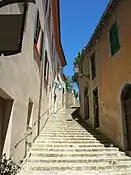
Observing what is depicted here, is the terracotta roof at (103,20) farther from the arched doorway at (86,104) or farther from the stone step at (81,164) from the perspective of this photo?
the stone step at (81,164)

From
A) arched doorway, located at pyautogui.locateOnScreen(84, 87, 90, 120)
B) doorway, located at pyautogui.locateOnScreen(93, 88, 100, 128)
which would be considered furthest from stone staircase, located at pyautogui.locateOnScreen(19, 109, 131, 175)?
arched doorway, located at pyautogui.locateOnScreen(84, 87, 90, 120)

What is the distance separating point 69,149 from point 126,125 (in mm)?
2483

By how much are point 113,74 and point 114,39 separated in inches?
61.9

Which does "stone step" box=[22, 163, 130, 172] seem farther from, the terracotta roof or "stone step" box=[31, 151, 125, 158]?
the terracotta roof

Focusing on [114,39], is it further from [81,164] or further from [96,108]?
[81,164]

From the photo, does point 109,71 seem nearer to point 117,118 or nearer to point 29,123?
point 117,118

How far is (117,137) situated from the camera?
8.38 metres

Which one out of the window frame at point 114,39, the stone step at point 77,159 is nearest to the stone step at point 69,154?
the stone step at point 77,159

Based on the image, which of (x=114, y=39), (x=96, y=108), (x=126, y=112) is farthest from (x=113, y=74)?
(x=96, y=108)

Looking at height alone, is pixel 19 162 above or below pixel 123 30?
below

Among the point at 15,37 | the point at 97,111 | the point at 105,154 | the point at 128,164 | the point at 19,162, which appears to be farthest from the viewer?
the point at 97,111

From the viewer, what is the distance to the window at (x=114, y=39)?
8.63m

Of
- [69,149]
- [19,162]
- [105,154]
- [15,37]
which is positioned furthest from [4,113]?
[105,154]

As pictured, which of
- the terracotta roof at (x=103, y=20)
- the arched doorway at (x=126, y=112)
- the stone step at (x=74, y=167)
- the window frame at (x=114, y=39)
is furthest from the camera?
the terracotta roof at (x=103, y=20)
